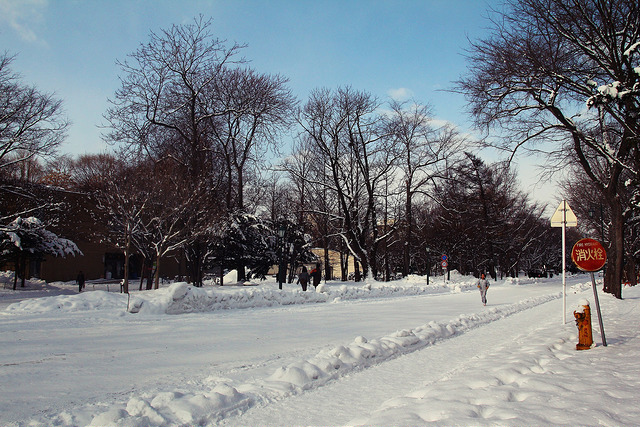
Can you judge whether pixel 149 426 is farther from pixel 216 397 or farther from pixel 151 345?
pixel 151 345

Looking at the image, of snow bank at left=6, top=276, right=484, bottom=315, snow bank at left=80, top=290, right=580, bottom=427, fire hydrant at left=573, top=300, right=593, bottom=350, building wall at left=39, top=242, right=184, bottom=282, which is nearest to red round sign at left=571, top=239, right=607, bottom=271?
fire hydrant at left=573, top=300, right=593, bottom=350

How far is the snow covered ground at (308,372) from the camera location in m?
5.00

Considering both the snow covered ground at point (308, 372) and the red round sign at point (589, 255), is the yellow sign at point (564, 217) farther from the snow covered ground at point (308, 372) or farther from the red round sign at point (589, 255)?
the red round sign at point (589, 255)

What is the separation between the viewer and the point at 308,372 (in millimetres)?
6789

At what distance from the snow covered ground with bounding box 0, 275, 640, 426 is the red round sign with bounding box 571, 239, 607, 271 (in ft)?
4.95

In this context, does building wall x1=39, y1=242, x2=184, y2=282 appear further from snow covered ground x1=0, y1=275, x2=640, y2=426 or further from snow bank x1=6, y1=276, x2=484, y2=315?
snow covered ground x1=0, y1=275, x2=640, y2=426

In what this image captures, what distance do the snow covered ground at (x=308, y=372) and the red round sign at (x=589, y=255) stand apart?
1.51 m

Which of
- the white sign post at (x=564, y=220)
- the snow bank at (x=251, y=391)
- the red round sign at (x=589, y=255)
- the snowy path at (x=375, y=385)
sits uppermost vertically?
the white sign post at (x=564, y=220)

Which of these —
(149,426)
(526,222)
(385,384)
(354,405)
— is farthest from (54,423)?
(526,222)

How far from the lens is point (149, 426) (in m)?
4.77

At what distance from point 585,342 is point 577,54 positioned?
345 inches

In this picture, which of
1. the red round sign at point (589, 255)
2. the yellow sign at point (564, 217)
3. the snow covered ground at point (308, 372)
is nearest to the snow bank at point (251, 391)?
the snow covered ground at point (308, 372)

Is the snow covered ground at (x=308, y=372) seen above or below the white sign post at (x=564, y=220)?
below

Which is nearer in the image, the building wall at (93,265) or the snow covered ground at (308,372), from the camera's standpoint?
the snow covered ground at (308,372)
